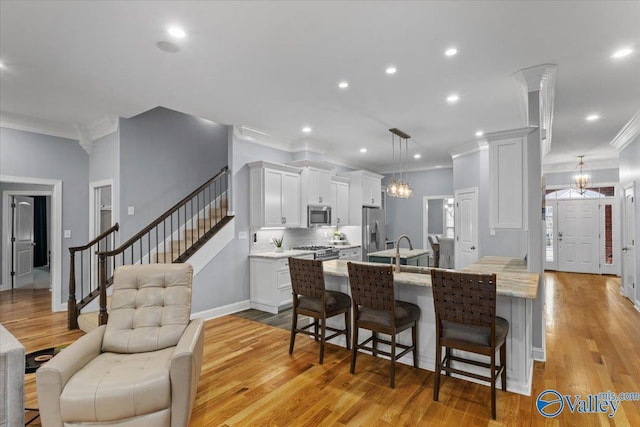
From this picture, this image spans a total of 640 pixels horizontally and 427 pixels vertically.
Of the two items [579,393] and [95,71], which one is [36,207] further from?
[579,393]

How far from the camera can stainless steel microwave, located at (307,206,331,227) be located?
6.34m

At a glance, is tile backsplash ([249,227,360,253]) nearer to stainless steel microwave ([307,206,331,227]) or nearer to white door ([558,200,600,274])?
stainless steel microwave ([307,206,331,227])

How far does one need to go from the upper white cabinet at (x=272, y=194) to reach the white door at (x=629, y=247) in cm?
573

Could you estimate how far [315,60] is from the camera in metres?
3.16

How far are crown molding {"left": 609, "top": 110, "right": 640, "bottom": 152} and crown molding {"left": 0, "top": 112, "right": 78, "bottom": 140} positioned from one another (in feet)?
28.3

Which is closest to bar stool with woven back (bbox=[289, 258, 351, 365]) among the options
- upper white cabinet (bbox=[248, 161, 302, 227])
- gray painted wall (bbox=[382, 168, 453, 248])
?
upper white cabinet (bbox=[248, 161, 302, 227])

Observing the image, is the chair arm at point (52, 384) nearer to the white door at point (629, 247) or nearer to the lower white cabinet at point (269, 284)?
the lower white cabinet at point (269, 284)

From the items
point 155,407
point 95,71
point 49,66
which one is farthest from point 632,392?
point 49,66

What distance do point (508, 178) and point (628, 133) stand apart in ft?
12.5

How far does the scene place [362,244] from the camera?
7609 mm

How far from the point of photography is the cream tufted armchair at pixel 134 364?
1.90 metres

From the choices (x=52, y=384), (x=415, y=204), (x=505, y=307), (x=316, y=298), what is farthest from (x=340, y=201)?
(x=52, y=384)

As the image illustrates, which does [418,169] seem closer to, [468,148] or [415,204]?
[415,204]

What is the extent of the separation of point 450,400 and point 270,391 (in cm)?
147
